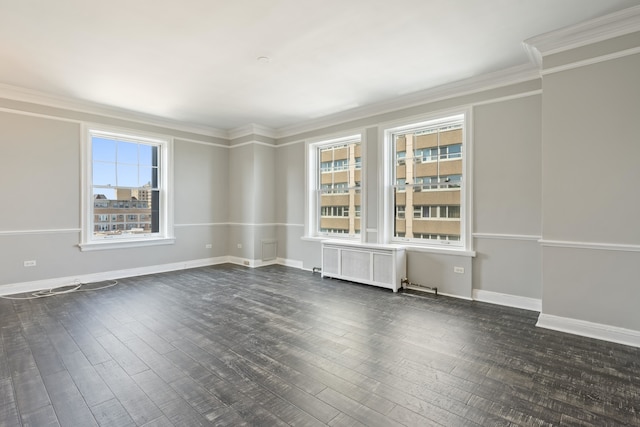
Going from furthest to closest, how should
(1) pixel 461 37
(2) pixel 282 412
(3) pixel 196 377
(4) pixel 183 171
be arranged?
(4) pixel 183 171 → (1) pixel 461 37 → (3) pixel 196 377 → (2) pixel 282 412

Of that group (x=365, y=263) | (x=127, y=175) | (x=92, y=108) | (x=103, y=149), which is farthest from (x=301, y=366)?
(x=92, y=108)

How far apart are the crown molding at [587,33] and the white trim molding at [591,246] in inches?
76.7

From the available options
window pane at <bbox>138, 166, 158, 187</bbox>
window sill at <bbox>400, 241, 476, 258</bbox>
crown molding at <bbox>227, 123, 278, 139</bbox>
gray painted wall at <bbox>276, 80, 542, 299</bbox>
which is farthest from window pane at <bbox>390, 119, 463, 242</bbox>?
window pane at <bbox>138, 166, 158, 187</bbox>

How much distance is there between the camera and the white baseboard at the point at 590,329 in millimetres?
2771

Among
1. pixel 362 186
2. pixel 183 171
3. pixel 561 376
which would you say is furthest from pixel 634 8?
pixel 183 171

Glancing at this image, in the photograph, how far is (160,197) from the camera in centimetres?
602

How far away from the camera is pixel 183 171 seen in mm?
6195

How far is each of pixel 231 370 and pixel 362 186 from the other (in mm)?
3725

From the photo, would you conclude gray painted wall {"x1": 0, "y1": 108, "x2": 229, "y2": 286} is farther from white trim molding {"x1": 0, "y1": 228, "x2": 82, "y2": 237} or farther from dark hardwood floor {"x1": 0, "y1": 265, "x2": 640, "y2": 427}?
dark hardwood floor {"x1": 0, "y1": 265, "x2": 640, "y2": 427}

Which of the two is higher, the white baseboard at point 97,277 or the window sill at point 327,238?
the window sill at point 327,238

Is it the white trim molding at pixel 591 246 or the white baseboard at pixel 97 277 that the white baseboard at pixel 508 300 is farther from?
the white baseboard at pixel 97 277

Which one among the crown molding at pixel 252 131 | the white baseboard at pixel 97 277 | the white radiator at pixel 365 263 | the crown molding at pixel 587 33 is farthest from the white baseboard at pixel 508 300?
the white baseboard at pixel 97 277

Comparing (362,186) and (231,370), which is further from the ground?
(362,186)

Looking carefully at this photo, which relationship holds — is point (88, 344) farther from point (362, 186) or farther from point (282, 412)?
point (362, 186)
